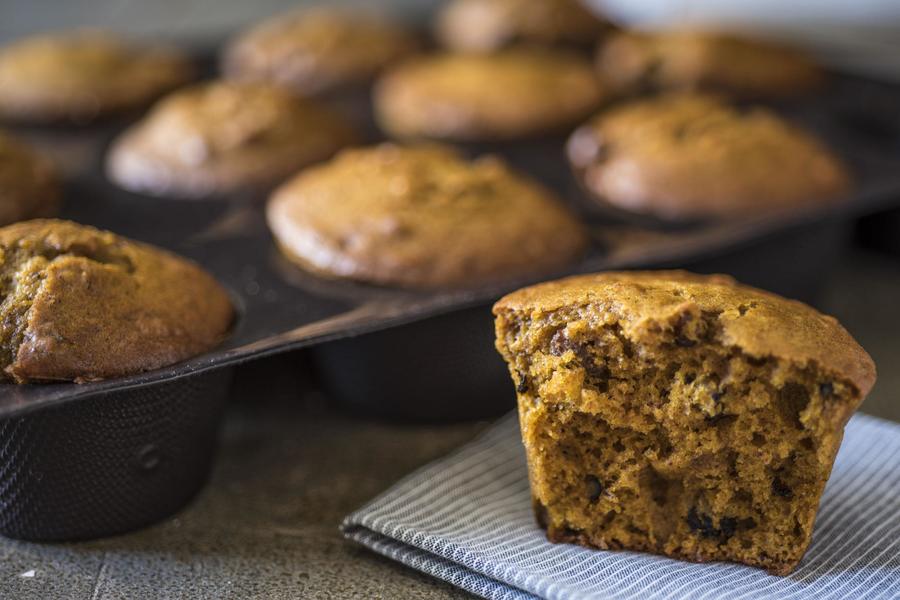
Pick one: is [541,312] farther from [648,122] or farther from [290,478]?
[648,122]

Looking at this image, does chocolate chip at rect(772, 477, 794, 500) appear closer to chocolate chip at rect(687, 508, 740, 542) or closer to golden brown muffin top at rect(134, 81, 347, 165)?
chocolate chip at rect(687, 508, 740, 542)

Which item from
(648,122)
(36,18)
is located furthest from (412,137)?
(36,18)

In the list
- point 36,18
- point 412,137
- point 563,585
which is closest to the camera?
point 563,585

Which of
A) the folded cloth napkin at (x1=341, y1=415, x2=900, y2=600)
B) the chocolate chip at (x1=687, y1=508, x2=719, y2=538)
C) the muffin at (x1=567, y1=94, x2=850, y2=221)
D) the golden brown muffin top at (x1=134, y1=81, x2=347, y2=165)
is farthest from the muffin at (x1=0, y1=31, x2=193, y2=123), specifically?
the chocolate chip at (x1=687, y1=508, x2=719, y2=538)

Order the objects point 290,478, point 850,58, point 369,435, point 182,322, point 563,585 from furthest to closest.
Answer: point 850,58
point 369,435
point 290,478
point 182,322
point 563,585

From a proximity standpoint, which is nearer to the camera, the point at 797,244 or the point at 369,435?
the point at 369,435

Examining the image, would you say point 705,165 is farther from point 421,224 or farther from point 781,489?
point 781,489

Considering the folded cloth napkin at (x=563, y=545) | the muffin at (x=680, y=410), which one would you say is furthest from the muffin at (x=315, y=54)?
the muffin at (x=680, y=410)

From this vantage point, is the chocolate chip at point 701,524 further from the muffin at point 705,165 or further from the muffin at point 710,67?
the muffin at point 710,67
